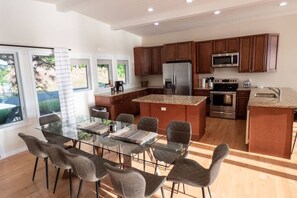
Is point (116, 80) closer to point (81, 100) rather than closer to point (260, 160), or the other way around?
point (81, 100)

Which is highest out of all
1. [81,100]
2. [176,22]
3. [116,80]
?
[176,22]

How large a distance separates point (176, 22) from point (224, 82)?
2.34m

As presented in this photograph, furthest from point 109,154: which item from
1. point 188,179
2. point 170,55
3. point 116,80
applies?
point 170,55

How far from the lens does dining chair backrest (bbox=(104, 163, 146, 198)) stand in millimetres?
1479

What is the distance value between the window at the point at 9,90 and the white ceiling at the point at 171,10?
150 cm

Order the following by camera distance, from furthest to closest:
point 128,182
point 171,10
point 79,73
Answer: point 79,73 → point 171,10 → point 128,182

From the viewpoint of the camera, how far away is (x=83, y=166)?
1824mm

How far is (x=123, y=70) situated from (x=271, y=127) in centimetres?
481

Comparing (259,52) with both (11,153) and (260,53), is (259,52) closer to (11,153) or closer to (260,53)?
(260,53)

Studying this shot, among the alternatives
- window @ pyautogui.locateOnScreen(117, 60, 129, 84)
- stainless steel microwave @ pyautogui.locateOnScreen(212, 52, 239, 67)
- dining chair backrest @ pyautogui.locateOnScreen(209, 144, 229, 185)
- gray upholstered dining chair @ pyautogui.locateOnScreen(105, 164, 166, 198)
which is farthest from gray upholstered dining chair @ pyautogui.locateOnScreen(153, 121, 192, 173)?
window @ pyautogui.locateOnScreen(117, 60, 129, 84)

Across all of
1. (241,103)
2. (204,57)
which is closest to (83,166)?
(241,103)

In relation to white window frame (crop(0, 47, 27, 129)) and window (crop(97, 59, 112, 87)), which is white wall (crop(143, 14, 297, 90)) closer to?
window (crop(97, 59, 112, 87))

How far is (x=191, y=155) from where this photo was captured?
129 inches

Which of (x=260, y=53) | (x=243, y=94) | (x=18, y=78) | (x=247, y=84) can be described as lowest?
(x=243, y=94)
